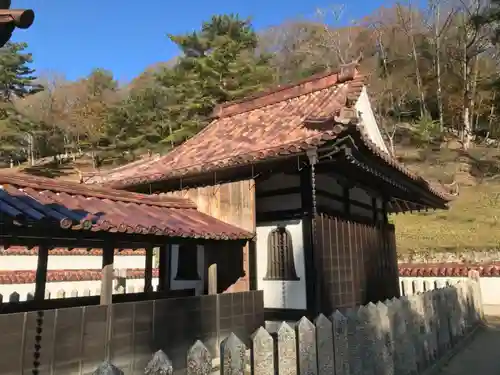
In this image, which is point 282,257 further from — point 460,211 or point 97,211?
point 460,211

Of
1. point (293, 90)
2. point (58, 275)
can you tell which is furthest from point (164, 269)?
point (58, 275)

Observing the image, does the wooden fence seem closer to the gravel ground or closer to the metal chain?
the gravel ground

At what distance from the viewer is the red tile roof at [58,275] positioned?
15570 mm

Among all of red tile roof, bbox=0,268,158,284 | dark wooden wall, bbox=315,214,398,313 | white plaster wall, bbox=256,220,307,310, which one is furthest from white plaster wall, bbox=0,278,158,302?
A: dark wooden wall, bbox=315,214,398,313

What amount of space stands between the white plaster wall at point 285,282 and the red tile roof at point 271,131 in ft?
5.77

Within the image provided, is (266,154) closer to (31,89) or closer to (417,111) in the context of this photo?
(417,111)

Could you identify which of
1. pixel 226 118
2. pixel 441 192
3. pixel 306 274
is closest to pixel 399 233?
pixel 441 192

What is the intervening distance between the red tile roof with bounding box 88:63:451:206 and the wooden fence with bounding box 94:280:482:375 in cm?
292

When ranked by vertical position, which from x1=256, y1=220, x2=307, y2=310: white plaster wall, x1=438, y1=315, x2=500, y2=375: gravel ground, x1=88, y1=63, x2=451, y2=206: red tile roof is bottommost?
x1=438, y1=315, x2=500, y2=375: gravel ground

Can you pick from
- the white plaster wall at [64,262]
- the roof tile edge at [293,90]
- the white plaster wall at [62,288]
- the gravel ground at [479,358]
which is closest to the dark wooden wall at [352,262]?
the gravel ground at [479,358]

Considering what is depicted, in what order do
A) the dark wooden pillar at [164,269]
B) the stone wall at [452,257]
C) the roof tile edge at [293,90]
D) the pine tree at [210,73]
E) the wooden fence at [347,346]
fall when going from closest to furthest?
the wooden fence at [347,346] < the dark wooden pillar at [164,269] < the roof tile edge at [293,90] < the stone wall at [452,257] < the pine tree at [210,73]

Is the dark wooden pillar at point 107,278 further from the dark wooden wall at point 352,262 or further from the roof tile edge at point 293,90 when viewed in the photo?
the roof tile edge at point 293,90

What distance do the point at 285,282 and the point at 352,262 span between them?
6.70 ft

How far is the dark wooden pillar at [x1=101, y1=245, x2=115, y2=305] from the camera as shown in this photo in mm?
5676
